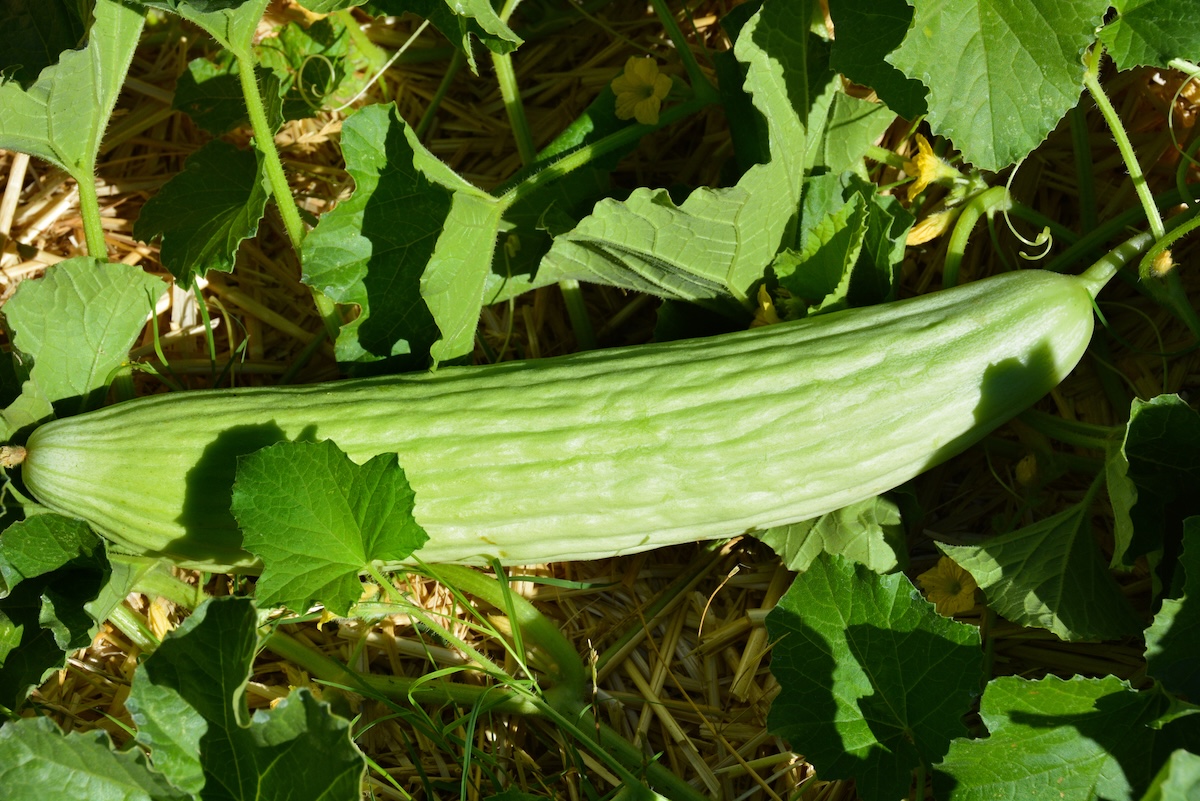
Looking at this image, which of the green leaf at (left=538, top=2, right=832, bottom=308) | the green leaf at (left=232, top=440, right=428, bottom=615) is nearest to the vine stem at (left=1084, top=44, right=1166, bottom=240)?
the green leaf at (left=538, top=2, right=832, bottom=308)

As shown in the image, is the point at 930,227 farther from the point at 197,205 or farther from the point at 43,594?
the point at 43,594

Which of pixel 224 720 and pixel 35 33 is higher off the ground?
pixel 35 33

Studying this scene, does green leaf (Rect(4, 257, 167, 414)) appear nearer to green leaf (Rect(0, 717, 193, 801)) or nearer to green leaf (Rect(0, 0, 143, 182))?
green leaf (Rect(0, 0, 143, 182))

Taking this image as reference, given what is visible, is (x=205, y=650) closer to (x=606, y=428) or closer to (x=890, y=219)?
(x=606, y=428)

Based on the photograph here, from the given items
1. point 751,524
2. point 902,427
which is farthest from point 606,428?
point 902,427

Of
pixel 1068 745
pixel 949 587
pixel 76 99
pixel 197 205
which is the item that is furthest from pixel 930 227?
pixel 76 99
